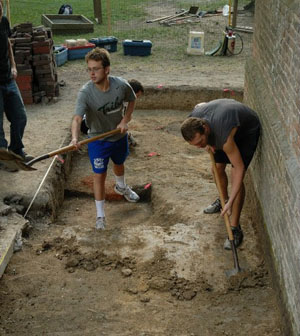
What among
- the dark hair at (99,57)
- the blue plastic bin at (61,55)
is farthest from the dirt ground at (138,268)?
the blue plastic bin at (61,55)

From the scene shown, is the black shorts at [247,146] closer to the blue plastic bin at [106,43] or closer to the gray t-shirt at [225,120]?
the gray t-shirt at [225,120]

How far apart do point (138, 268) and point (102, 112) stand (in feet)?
5.78

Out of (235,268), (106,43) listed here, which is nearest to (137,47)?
(106,43)

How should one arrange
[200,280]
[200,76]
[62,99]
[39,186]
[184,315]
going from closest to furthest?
[184,315] < [200,280] < [39,186] < [62,99] < [200,76]

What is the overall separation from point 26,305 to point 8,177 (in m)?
2.54

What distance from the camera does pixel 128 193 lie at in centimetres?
679

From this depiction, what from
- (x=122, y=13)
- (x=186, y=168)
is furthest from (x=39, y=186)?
(x=122, y=13)

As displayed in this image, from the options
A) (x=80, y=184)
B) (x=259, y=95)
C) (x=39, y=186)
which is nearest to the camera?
(x=259, y=95)

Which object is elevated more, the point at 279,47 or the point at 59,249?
the point at 279,47

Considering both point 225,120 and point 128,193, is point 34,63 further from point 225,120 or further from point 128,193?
point 225,120

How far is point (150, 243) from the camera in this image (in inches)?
214

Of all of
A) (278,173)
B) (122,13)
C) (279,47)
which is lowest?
(122,13)

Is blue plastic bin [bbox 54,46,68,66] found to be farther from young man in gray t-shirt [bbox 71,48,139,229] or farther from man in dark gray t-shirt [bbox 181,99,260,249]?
man in dark gray t-shirt [bbox 181,99,260,249]

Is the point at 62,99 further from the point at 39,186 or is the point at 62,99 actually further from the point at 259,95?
the point at 259,95
